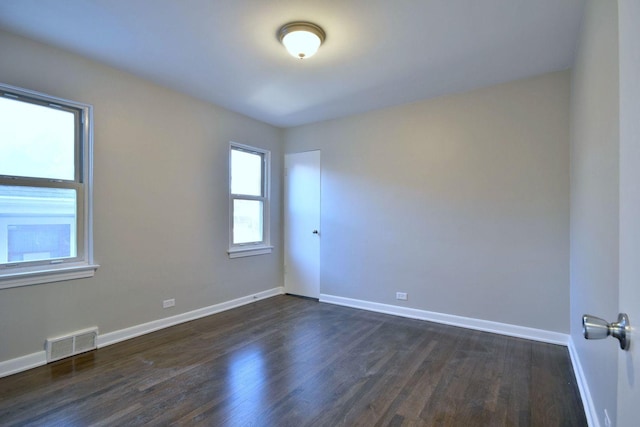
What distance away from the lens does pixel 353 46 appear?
268cm

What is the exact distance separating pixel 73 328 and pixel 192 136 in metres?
2.30

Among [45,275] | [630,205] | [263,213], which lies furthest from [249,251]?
[630,205]

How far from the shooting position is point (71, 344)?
9.18 feet

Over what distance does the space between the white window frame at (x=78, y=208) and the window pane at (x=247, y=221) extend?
5.77ft

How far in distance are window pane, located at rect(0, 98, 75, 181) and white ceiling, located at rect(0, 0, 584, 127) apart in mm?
588

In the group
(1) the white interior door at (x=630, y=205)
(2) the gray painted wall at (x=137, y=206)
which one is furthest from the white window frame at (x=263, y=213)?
(1) the white interior door at (x=630, y=205)

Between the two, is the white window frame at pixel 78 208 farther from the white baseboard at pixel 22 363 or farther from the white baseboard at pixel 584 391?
the white baseboard at pixel 584 391

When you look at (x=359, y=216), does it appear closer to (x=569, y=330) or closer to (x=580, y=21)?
(x=569, y=330)

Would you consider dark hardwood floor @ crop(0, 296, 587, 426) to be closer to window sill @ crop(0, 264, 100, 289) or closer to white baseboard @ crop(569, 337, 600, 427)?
white baseboard @ crop(569, 337, 600, 427)

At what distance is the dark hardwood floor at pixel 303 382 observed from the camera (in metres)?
2.00

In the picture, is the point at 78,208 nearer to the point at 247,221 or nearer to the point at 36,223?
the point at 36,223

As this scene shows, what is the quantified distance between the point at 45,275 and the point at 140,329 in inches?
41.4

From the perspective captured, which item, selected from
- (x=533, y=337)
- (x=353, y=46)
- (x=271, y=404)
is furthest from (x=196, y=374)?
(x=533, y=337)

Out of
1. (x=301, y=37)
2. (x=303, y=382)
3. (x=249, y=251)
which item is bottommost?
(x=303, y=382)
